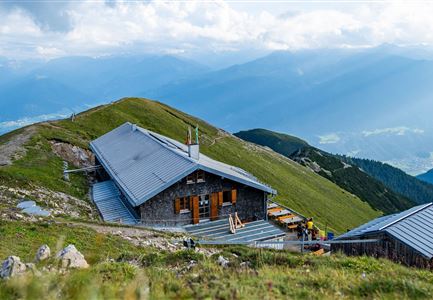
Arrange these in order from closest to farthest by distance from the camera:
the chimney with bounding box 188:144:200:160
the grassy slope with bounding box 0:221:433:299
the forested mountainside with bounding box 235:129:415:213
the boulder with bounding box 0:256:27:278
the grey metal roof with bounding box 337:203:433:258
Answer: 1. the grassy slope with bounding box 0:221:433:299
2. the boulder with bounding box 0:256:27:278
3. the grey metal roof with bounding box 337:203:433:258
4. the chimney with bounding box 188:144:200:160
5. the forested mountainside with bounding box 235:129:415:213

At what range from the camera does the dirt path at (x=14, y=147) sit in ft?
128

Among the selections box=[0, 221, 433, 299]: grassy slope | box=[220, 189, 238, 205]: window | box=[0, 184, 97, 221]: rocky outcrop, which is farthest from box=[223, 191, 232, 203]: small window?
box=[0, 221, 433, 299]: grassy slope

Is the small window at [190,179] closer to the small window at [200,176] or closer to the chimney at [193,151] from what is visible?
the small window at [200,176]

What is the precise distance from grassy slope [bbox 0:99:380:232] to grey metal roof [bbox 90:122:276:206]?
→ 4.48 metres

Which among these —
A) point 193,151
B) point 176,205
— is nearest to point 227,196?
point 176,205

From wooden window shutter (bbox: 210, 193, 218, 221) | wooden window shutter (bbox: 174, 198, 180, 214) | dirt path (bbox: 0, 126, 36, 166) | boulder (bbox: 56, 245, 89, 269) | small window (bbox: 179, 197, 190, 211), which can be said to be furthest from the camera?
dirt path (bbox: 0, 126, 36, 166)

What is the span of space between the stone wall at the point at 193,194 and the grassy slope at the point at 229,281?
14.5 m

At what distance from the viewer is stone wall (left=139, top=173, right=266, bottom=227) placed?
29625 mm

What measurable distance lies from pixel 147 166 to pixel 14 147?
1831cm

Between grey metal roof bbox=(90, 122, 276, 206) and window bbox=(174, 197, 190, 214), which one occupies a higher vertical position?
grey metal roof bbox=(90, 122, 276, 206)

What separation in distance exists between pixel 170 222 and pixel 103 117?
153 ft

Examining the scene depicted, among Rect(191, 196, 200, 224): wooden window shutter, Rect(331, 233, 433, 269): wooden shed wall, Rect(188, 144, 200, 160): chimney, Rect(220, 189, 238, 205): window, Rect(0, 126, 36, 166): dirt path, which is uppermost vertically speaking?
Rect(0, 126, 36, 166): dirt path

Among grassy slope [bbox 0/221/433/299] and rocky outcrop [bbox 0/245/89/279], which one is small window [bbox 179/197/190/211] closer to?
grassy slope [bbox 0/221/433/299]

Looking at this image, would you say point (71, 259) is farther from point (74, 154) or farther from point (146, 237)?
point (74, 154)
